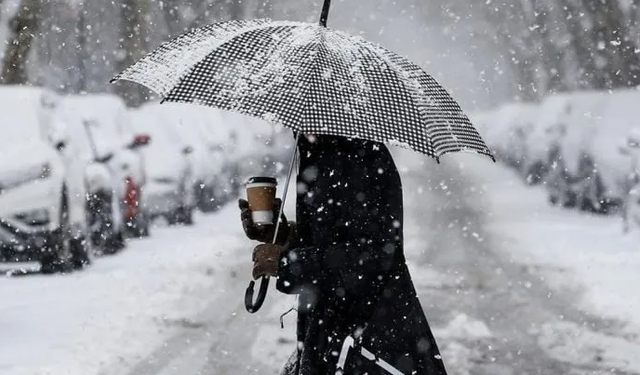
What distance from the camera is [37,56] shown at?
37.8 meters

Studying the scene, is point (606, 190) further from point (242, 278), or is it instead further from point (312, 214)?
point (312, 214)

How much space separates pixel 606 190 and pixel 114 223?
10065 millimetres

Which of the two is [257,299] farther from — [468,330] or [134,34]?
[134,34]

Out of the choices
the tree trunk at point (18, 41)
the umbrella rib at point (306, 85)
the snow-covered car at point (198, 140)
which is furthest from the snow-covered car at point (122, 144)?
the umbrella rib at point (306, 85)

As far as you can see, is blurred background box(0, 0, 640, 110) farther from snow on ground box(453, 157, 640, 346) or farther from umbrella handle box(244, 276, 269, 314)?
umbrella handle box(244, 276, 269, 314)

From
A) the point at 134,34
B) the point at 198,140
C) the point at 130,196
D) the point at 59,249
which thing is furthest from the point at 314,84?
the point at 134,34

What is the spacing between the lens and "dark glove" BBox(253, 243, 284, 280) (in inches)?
123

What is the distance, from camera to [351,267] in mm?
3055

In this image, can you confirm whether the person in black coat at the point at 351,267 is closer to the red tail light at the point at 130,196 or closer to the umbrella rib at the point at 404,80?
the umbrella rib at the point at 404,80

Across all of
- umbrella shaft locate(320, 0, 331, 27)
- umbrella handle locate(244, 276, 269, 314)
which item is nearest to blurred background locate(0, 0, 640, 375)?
umbrella handle locate(244, 276, 269, 314)

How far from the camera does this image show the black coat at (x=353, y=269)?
307 cm

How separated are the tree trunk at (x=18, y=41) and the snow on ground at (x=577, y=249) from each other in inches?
278

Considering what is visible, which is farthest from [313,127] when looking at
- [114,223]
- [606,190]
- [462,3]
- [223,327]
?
[462,3]

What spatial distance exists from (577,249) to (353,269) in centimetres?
1334
